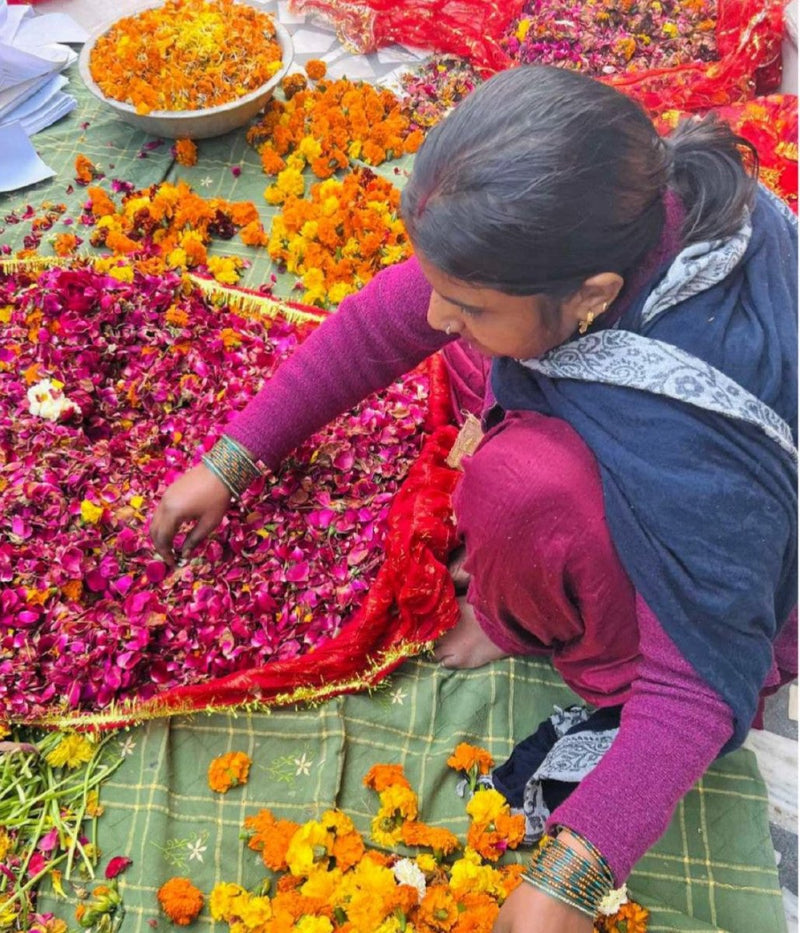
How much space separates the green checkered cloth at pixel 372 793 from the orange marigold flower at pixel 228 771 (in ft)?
0.08

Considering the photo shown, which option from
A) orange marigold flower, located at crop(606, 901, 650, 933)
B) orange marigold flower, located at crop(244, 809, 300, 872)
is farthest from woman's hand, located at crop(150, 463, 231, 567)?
orange marigold flower, located at crop(606, 901, 650, 933)

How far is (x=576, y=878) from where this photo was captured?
111 centimetres

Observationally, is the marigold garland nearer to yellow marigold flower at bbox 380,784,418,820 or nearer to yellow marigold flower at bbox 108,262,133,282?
yellow marigold flower at bbox 380,784,418,820

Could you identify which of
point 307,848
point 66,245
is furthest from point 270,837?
point 66,245

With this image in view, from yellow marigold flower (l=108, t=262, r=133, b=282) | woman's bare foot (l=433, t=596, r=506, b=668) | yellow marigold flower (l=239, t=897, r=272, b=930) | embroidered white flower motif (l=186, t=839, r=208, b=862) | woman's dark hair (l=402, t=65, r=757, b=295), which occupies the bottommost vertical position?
embroidered white flower motif (l=186, t=839, r=208, b=862)

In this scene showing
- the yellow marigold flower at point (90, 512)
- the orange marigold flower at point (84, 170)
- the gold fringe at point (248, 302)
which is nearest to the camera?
the yellow marigold flower at point (90, 512)

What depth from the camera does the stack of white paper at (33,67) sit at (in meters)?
2.81

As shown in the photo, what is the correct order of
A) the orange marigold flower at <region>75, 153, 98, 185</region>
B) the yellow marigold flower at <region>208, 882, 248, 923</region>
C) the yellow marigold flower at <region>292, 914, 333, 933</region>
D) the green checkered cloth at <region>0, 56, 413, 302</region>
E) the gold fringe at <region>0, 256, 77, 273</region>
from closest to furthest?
1. the yellow marigold flower at <region>292, 914, 333, 933</region>
2. the yellow marigold flower at <region>208, 882, 248, 923</region>
3. the gold fringe at <region>0, 256, 77, 273</region>
4. the green checkered cloth at <region>0, 56, 413, 302</region>
5. the orange marigold flower at <region>75, 153, 98, 185</region>

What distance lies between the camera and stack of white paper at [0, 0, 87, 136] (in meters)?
2.81

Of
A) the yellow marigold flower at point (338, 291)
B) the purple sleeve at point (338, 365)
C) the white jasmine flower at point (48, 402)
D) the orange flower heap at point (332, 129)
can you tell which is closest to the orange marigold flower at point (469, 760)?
the purple sleeve at point (338, 365)

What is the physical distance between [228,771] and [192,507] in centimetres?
51

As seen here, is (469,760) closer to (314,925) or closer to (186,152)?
(314,925)

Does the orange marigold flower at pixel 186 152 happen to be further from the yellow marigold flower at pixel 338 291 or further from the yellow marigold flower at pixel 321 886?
the yellow marigold flower at pixel 321 886

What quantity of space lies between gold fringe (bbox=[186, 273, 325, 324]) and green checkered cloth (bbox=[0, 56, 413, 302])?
25 cm
